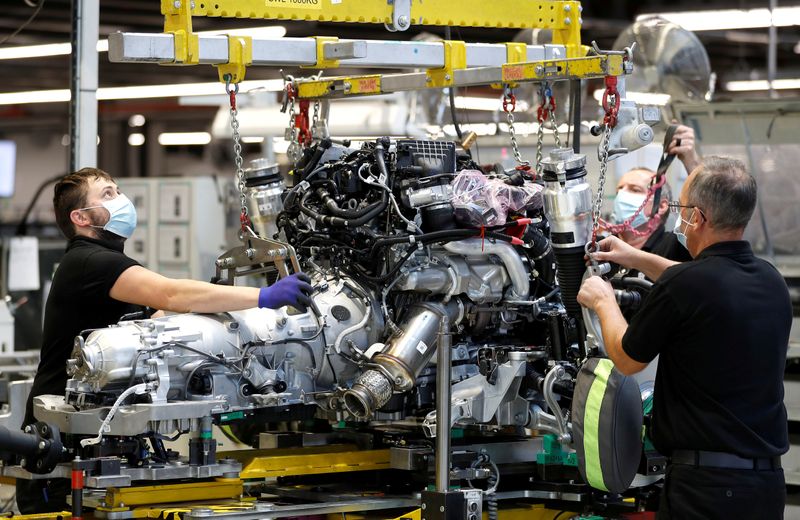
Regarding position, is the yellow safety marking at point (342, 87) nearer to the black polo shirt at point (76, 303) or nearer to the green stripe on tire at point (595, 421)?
the black polo shirt at point (76, 303)

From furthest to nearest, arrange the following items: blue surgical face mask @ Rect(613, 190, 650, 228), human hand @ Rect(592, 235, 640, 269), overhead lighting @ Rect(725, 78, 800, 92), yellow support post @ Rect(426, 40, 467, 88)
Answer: overhead lighting @ Rect(725, 78, 800, 92), blue surgical face mask @ Rect(613, 190, 650, 228), yellow support post @ Rect(426, 40, 467, 88), human hand @ Rect(592, 235, 640, 269)

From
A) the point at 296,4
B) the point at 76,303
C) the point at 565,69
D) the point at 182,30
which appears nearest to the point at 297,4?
the point at 296,4

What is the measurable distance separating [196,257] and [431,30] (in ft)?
16.2

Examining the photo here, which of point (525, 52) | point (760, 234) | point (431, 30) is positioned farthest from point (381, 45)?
point (431, 30)

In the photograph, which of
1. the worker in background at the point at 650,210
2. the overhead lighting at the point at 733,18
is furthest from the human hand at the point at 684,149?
the overhead lighting at the point at 733,18

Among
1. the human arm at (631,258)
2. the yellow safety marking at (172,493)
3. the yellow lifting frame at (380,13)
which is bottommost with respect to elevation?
the yellow safety marking at (172,493)

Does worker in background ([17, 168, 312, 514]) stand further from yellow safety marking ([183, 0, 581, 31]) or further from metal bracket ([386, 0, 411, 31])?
metal bracket ([386, 0, 411, 31])

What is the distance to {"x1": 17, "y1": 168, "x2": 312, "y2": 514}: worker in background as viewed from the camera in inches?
185

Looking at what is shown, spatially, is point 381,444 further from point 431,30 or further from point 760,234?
point 431,30

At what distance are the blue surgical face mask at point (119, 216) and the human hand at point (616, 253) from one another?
1778 mm

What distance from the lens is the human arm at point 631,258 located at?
4743mm

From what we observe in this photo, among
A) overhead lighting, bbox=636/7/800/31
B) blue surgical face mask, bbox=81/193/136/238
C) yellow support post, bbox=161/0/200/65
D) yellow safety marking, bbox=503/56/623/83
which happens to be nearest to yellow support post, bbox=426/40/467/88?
yellow safety marking, bbox=503/56/623/83

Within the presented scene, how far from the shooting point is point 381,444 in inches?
212

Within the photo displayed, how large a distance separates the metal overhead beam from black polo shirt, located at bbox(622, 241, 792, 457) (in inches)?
66.7
